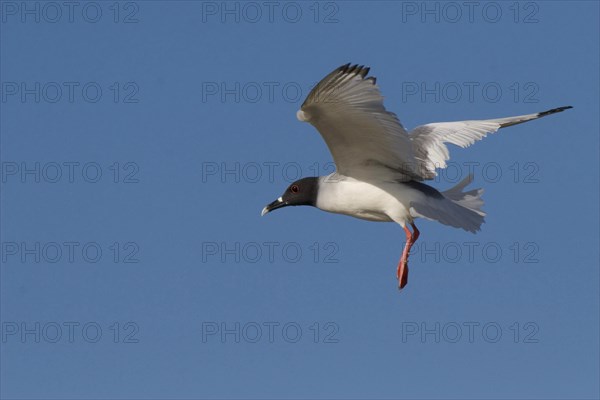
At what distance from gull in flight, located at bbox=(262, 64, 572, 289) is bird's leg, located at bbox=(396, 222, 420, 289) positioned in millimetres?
12

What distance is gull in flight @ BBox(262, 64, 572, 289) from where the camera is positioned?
11.4 m

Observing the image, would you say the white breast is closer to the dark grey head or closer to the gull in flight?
the gull in flight

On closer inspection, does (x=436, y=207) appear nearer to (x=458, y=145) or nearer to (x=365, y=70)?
(x=458, y=145)

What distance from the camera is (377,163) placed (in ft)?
42.1

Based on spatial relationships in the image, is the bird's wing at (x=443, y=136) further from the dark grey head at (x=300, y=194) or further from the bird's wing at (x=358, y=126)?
the dark grey head at (x=300, y=194)

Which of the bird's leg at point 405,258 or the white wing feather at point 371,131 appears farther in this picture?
the bird's leg at point 405,258

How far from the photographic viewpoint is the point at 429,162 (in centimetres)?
1344

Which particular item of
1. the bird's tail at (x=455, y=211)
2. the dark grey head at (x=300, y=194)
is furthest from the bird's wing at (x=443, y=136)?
the dark grey head at (x=300, y=194)

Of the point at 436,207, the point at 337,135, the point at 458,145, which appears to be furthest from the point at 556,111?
the point at 337,135

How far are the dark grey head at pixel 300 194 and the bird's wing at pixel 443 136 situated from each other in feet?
4.27

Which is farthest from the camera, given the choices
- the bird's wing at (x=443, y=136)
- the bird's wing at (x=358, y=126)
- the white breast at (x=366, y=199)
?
the bird's wing at (x=443, y=136)

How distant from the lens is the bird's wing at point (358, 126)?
1126cm

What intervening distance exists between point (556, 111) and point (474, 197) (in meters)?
2.05

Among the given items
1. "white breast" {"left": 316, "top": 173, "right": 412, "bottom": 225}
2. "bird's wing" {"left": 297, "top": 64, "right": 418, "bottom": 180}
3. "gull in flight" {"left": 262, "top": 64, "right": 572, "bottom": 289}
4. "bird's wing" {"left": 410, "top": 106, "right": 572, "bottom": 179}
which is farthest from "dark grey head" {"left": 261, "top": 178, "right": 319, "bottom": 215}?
"bird's wing" {"left": 410, "top": 106, "right": 572, "bottom": 179}
